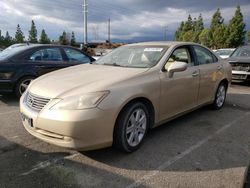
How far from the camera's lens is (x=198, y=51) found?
5105 millimetres

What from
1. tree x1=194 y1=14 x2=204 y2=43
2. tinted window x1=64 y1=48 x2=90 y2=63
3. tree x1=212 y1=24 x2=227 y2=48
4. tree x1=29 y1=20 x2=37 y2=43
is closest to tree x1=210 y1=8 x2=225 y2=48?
tree x1=212 y1=24 x2=227 y2=48

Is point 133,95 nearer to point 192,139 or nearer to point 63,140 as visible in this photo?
point 63,140

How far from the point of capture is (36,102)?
10.9 feet

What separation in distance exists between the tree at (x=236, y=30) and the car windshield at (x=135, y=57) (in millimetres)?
43835

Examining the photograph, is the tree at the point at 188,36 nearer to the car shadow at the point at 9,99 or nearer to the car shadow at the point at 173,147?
the car shadow at the point at 9,99

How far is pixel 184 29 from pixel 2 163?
6198 cm

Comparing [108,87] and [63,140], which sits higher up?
[108,87]

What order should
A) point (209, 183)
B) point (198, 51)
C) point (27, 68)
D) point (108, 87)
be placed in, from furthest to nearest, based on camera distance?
1. point (27, 68)
2. point (198, 51)
3. point (108, 87)
4. point (209, 183)

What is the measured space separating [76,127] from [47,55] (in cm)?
465

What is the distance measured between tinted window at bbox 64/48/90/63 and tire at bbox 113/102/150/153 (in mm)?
4474

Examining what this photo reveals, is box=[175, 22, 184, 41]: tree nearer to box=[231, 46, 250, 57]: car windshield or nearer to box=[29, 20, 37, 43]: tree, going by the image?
box=[29, 20, 37, 43]: tree

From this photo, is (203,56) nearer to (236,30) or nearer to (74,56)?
(74,56)

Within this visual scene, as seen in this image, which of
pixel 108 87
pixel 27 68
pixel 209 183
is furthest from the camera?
pixel 27 68

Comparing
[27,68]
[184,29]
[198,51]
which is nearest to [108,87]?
[198,51]
